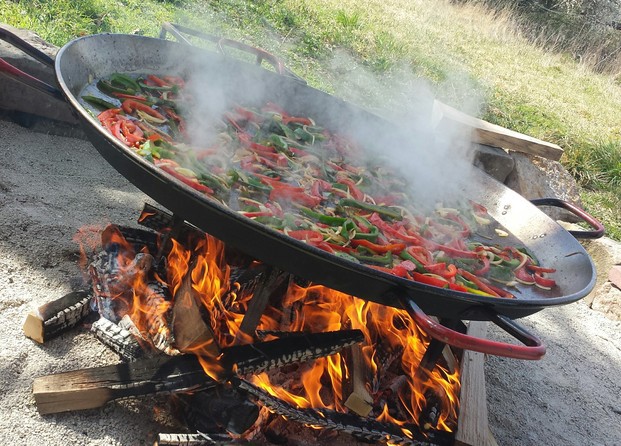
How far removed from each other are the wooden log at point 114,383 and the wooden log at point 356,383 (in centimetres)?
74

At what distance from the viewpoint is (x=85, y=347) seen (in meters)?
2.76

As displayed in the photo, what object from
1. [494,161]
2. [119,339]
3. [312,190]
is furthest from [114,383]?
[494,161]

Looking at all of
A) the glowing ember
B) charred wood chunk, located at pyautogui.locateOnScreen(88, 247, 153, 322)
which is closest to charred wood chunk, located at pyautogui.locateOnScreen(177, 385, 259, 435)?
the glowing ember

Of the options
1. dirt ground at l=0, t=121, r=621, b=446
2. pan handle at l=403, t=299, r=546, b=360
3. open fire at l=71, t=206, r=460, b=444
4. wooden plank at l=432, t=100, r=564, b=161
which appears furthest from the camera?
wooden plank at l=432, t=100, r=564, b=161

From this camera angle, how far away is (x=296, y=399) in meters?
2.65

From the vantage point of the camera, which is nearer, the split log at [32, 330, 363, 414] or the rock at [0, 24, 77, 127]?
the split log at [32, 330, 363, 414]

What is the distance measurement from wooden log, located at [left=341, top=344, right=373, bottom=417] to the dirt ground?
92 centimetres

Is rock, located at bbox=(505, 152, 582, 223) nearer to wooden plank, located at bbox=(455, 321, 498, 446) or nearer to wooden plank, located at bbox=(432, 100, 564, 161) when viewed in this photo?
wooden plank, located at bbox=(432, 100, 564, 161)

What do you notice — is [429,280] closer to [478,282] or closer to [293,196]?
[478,282]

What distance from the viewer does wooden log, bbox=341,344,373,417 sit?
2.64 metres

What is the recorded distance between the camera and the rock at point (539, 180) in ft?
20.4

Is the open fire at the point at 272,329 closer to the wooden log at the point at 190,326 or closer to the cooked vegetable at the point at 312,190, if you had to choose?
the wooden log at the point at 190,326

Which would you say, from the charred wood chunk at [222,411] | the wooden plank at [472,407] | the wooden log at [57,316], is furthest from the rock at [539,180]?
the wooden log at [57,316]

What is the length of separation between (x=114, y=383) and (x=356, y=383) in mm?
1194
